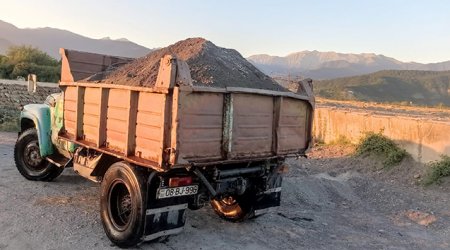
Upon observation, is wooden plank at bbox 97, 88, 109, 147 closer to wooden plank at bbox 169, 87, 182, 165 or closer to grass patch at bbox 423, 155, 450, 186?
wooden plank at bbox 169, 87, 182, 165

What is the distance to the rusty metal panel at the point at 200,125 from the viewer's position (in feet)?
15.1

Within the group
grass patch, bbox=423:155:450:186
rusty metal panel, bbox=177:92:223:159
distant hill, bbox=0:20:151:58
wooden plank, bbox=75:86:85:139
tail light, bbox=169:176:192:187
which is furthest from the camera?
distant hill, bbox=0:20:151:58

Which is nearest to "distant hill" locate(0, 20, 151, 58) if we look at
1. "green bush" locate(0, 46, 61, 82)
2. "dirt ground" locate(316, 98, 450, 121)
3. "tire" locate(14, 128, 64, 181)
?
"green bush" locate(0, 46, 61, 82)

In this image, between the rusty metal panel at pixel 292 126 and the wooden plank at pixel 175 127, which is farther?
the rusty metal panel at pixel 292 126

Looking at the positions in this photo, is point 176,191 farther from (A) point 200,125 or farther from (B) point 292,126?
(B) point 292,126

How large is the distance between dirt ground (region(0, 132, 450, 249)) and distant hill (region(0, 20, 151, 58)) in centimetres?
16172

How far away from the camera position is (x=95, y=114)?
5.79 meters

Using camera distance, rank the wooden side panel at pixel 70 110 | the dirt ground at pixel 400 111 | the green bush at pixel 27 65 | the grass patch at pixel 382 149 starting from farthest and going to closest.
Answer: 1. the green bush at pixel 27 65
2. the dirt ground at pixel 400 111
3. the grass patch at pixel 382 149
4. the wooden side panel at pixel 70 110

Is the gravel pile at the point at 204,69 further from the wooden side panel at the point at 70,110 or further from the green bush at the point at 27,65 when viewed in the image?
the green bush at the point at 27,65

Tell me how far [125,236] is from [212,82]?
2001mm

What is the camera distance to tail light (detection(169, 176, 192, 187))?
4.93m

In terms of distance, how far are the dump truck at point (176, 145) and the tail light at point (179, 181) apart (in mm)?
11

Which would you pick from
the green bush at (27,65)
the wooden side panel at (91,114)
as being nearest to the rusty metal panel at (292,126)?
the wooden side panel at (91,114)

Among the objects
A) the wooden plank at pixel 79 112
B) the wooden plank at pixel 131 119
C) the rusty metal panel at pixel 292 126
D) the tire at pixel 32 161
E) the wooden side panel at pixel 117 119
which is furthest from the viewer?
the tire at pixel 32 161
